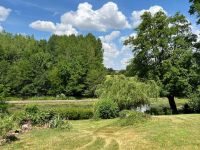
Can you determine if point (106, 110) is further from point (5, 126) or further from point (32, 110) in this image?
point (5, 126)

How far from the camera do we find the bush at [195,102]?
33750mm

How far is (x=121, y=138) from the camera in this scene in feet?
61.5

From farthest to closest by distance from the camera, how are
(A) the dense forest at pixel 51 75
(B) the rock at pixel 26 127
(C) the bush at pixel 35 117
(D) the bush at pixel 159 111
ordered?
1. (A) the dense forest at pixel 51 75
2. (D) the bush at pixel 159 111
3. (C) the bush at pixel 35 117
4. (B) the rock at pixel 26 127

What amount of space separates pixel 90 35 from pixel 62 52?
13.7m

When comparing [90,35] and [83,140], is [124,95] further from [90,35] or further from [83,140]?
[90,35]

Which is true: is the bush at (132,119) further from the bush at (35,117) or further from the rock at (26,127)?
the rock at (26,127)

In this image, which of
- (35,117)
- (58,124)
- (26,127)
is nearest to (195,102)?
(58,124)


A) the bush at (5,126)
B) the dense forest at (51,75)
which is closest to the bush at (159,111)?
the bush at (5,126)

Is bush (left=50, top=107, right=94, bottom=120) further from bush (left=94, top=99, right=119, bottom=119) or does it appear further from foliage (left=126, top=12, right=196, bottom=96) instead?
foliage (left=126, top=12, right=196, bottom=96)

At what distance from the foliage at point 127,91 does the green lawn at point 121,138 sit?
30.5 ft

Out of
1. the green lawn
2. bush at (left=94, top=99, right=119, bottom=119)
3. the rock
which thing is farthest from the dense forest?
the green lawn

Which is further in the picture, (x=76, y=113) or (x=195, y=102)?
(x=195, y=102)

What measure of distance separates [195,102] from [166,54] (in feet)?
18.2

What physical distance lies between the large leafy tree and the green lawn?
12.6 meters
